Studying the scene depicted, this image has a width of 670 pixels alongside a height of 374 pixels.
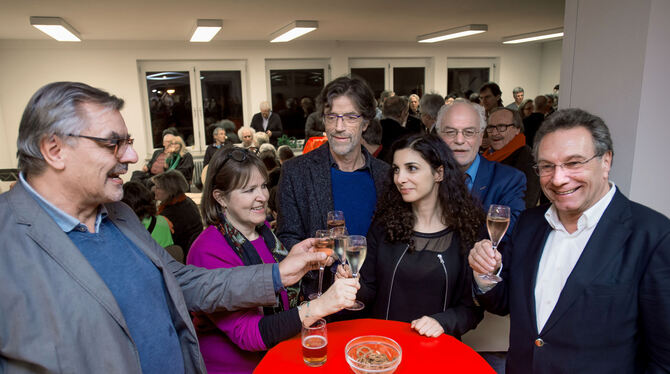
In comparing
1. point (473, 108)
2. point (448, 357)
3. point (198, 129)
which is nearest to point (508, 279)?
point (448, 357)

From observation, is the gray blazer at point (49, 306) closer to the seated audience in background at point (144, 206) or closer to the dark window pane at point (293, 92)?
the seated audience in background at point (144, 206)

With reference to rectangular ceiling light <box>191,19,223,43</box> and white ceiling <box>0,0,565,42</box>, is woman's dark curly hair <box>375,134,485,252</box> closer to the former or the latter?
white ceiling <box>0,0,565,42</box>

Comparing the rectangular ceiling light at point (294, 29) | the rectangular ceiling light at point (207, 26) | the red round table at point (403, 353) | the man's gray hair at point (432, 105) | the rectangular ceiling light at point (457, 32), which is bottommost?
the red round table at point (403, 353)

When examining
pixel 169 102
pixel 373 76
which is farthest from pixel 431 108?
pixel 169 102

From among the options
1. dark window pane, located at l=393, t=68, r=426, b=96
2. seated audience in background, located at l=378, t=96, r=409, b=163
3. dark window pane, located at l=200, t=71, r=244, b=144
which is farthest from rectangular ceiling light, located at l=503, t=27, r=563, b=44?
dark window pane, located at l=200, t=71, r=244, b=144

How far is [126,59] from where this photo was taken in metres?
8.73

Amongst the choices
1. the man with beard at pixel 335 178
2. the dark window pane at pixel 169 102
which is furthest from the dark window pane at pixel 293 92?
the man with beard at pixel 335 178

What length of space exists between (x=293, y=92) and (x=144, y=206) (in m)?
7.42

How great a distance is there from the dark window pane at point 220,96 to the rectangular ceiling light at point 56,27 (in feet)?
9.03

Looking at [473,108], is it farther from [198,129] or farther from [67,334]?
[198,129]

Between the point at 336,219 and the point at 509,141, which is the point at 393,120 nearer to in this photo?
the point at 509,141

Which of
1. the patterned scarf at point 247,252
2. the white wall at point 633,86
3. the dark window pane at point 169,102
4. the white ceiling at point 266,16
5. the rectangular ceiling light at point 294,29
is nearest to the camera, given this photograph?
the patterned scarf at point 247,252

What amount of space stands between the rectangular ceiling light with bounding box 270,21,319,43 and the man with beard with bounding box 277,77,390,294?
16.6 ft

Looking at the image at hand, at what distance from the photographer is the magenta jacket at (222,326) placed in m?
1.66
